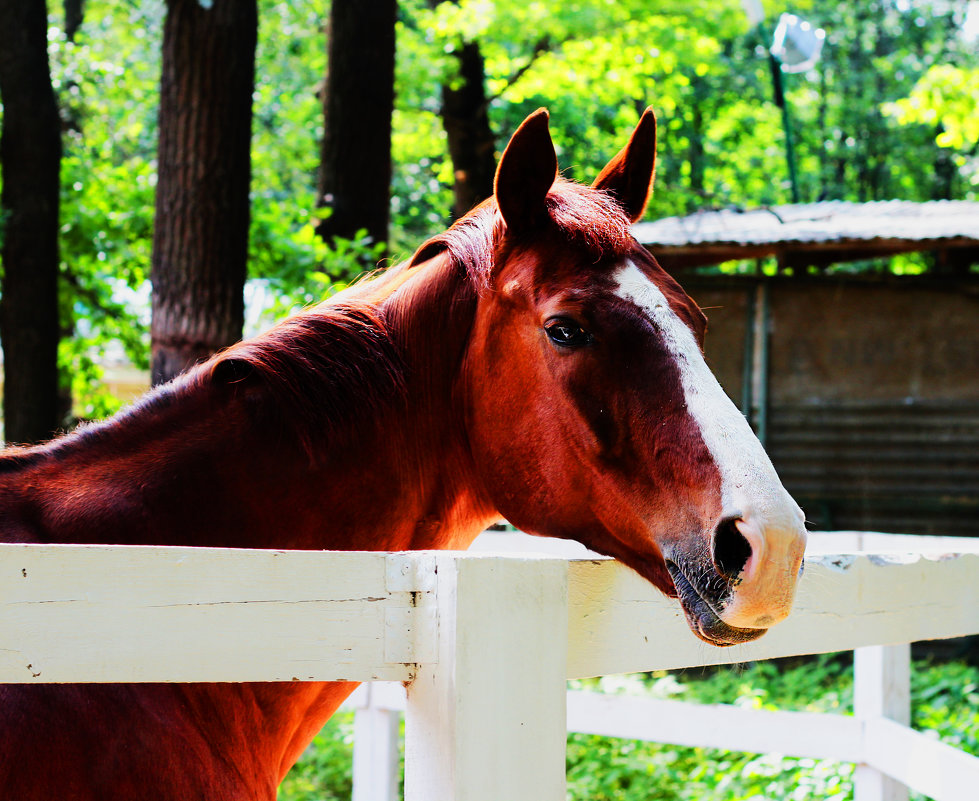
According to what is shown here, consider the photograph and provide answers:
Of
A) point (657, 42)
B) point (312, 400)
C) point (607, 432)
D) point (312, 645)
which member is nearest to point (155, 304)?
point (312, 400)

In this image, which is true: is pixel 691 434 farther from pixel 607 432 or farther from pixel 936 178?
pixel 936 178

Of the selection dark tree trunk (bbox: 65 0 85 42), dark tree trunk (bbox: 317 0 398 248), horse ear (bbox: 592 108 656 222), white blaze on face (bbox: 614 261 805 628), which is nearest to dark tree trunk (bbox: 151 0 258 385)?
dark tree trunk (bbox: 317 0 398 248)

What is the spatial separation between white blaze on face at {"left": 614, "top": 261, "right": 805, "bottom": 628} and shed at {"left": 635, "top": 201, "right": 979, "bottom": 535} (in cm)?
737

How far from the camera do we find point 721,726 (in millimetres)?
3148

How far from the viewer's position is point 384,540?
1.92 metres

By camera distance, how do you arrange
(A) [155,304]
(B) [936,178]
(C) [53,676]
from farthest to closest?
1. (B) [936,178]
2. (A) [155,304]
3. (C) [53,676]

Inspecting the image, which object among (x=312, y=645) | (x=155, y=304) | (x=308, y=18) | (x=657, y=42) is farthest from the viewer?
(x=308, y=18)

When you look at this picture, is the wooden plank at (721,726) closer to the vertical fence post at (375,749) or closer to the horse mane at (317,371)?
the vertical fence post at (375,749)

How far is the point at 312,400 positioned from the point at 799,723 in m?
1.97

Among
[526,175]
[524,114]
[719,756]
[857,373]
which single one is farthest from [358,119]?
[524,114]

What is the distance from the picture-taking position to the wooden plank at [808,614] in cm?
145

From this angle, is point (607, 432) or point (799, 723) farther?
point (799, 723)

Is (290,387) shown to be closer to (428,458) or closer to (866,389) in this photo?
(428,458)

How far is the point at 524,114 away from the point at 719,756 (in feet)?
40.9
